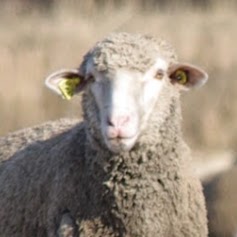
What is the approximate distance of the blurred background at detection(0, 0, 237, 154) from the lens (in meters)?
14.9

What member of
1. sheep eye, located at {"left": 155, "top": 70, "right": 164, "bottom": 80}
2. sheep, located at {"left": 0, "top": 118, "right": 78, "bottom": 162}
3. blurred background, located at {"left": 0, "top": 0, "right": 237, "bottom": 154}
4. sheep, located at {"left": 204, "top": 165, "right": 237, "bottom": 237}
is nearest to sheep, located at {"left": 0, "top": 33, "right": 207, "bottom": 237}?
sheep eye, located at {"left": 155, "top": 70, "right": 164, "bottom": 80}

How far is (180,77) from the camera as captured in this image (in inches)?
274

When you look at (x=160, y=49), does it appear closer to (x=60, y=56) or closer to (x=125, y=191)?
(x=125, y=191)

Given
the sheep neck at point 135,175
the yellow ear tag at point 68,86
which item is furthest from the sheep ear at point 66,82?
the sheep neck at point 135,175

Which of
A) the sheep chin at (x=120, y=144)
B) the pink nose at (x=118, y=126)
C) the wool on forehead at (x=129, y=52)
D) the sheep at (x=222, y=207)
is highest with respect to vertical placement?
the wool on forehead at (x=129, y=52)

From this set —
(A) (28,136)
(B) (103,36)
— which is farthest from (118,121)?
(B) (103,36)

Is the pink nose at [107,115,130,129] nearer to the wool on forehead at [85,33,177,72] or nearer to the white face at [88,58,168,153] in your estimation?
the white face at [88,58,168,153]

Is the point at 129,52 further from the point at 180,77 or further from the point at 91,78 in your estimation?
the point at 180,77

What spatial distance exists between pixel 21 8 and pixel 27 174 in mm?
13664

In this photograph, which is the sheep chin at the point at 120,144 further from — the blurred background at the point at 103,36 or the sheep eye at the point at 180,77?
the blurred background at the point at 103,36

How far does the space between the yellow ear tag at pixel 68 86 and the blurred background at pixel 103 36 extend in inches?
287

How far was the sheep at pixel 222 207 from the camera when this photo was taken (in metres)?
10.3

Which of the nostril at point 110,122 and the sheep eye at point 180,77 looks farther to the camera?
the sheep eye at point 180,77

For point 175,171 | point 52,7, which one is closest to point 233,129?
point 52,7
